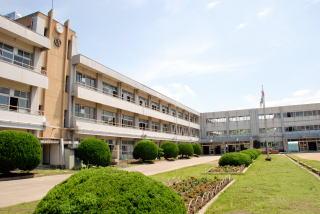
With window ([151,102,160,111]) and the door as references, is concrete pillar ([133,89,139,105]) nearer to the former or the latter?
window ([151,102,160,111])

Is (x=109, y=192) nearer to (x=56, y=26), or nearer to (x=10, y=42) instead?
(x=10, y=42)

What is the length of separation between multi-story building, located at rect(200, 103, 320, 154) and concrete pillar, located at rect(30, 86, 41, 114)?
53593 mm

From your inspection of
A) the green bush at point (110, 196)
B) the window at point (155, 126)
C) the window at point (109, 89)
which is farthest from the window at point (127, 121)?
the green bush at point (110, 196)

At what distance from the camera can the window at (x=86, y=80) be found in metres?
32.1

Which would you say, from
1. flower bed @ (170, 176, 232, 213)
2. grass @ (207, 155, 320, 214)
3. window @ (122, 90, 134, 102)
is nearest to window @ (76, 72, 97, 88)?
window @ (122, 90, 134, 102)

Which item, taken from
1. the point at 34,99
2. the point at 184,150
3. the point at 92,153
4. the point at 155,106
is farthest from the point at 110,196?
the point at 155,106

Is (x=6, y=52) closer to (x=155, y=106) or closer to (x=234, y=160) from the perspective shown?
(x=234, y=160)

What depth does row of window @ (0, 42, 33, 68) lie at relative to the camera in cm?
2394

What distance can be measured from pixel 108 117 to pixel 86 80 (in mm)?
5844

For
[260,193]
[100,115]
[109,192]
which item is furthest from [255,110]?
[109,192]

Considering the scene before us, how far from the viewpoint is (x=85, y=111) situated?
32875 mm

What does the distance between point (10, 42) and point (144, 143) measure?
18.0 m

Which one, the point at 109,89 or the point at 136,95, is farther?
the point at 136,95

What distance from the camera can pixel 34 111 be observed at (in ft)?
83.8
